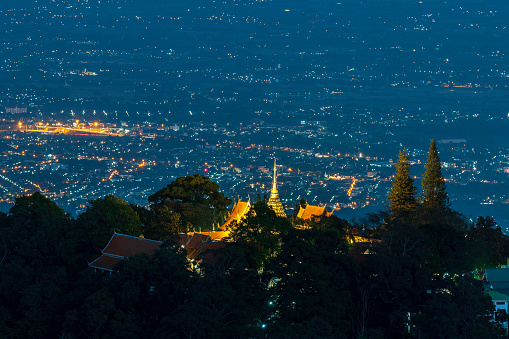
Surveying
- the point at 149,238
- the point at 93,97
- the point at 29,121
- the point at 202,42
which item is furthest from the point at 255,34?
the point at 149,238

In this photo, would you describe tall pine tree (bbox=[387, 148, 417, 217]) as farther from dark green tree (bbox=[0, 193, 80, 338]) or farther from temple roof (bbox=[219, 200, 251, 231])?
dark green tree (bbox=[0, 193, 80, 338])

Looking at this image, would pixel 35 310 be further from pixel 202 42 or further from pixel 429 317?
pixel 202 42

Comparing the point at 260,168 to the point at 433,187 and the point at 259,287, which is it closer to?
the point at 433,187

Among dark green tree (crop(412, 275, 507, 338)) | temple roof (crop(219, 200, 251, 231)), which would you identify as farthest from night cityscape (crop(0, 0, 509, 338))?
temple roof (crop(219, 200, 251, 231))

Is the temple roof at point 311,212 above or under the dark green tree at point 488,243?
above

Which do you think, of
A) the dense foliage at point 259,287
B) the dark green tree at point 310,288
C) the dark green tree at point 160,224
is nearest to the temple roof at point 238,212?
the dark green tree at point 160,224

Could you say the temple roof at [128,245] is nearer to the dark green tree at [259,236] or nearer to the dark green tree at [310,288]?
the dark green tree at [259,236]

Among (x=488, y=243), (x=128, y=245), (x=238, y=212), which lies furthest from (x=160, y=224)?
(x=488, y=243)
